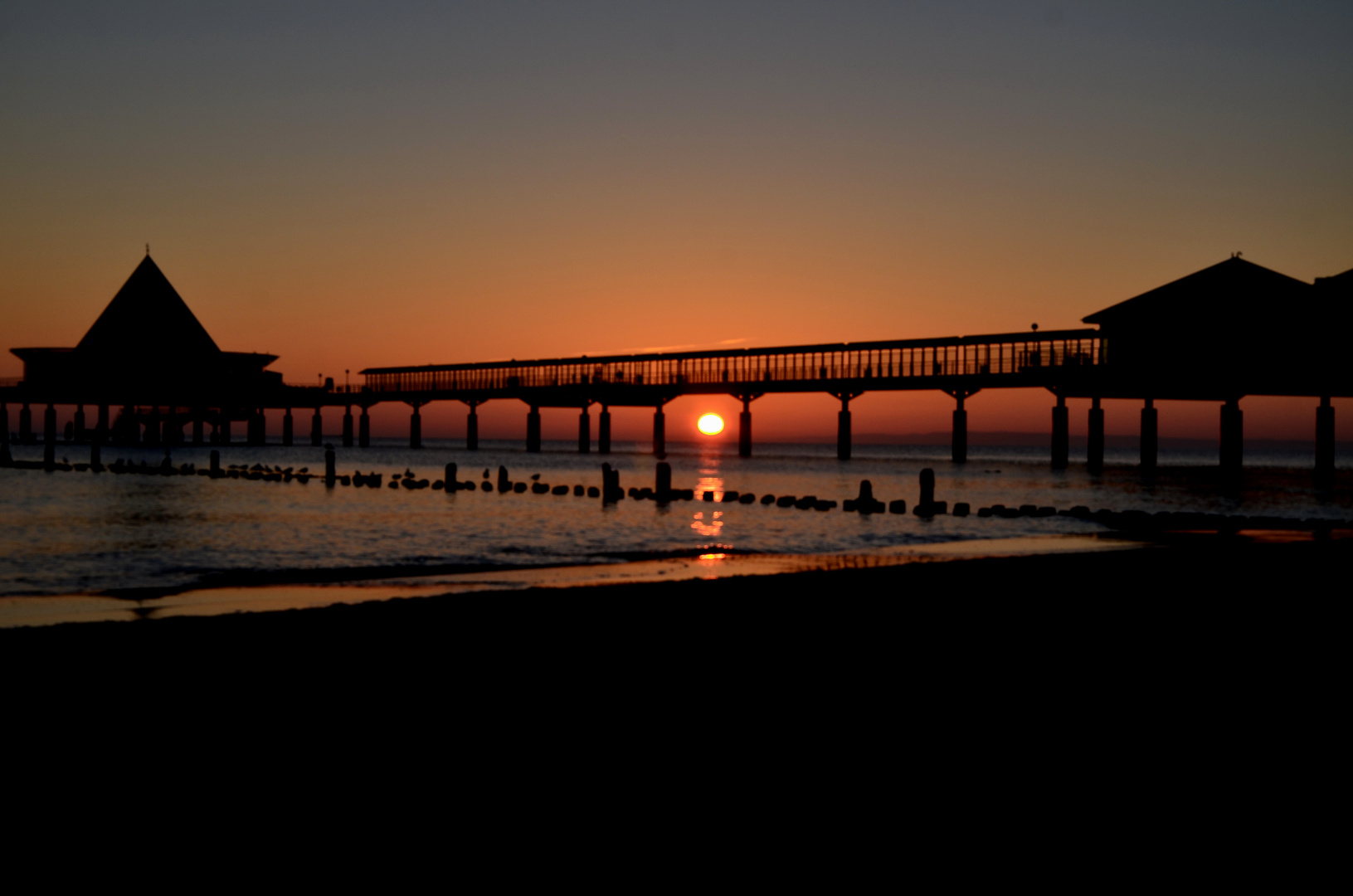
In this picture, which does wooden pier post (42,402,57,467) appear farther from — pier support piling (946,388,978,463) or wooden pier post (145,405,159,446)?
pier support piling (946,388,978,463)

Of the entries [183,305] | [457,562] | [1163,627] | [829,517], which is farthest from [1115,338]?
[183,305]

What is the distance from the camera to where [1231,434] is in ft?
161

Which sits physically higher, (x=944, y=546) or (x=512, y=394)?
(x=512, y=394)

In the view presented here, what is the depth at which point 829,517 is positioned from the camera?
2648cm

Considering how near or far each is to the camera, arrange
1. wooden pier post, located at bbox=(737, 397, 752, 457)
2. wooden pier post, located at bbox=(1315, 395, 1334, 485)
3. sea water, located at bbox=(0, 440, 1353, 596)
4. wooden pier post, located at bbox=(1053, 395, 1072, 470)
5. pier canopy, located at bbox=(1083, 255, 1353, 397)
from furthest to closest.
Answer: wooden pier post, located at bbox=(737, 397, 752, 457), wooden pier post, located at bbox=(1053, 395, 1072, 470), wooden pier post, located at bbox=(1315, 395, 1334, 485), pier canopy, located at bbox=(1083, 255, 1353, 397), sea water, located at bbox=(0, 440, 1353, 596)

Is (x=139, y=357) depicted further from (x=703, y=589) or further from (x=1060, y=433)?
(x=703, y=589)

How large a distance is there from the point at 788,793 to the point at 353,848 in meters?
1.59

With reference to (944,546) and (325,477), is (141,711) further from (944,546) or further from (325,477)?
(325,477)

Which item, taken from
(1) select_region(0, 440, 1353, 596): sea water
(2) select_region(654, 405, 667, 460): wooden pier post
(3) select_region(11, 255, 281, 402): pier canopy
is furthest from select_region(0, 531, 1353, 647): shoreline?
(3) select_region(11, 255, 281, 402): pier canopy

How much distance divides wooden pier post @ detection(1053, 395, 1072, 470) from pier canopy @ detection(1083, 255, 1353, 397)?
735 cm

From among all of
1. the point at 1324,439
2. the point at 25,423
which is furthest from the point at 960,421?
the point at 25,423

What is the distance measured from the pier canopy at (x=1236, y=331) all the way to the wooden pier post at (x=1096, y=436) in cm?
980

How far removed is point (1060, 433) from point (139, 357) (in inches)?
3224

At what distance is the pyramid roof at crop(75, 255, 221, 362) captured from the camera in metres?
98.9
